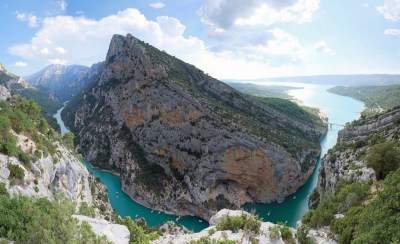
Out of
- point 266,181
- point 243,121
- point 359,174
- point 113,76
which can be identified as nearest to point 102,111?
Result: point 113,76

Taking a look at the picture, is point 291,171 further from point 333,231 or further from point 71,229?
point 71,229

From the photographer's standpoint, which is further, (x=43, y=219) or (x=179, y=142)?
(x=179, y=142)

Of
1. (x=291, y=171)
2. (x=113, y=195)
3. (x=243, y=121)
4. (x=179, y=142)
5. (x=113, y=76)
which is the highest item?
(x=113, y=76)

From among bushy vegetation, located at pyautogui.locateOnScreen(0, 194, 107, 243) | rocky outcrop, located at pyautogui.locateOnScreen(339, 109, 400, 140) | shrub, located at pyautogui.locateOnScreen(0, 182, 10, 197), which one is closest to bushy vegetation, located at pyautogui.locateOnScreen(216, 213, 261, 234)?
bushy vegetation, located at pyautogui.locateOnScreen(0, 194, 107, 243)

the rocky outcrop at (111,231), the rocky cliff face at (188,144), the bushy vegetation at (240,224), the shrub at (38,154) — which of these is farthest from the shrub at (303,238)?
the rocky cliff face at (188,144)

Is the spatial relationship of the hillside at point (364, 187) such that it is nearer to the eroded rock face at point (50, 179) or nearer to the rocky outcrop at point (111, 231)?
the rocky outcrop at point (111, 231)

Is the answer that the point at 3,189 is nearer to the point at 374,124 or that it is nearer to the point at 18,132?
the point at 18,132
